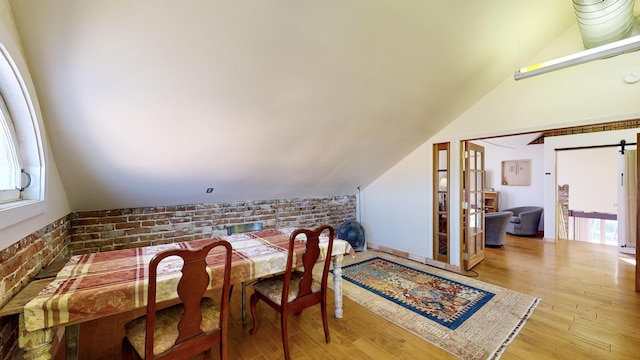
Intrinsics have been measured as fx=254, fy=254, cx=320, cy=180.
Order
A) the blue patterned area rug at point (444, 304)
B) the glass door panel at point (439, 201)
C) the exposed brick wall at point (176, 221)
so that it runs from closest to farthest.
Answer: the blue patterned area rug at point (444, 304) < the exposed brick wall at point (176, 221) < the glass door panel at point (439, 201)

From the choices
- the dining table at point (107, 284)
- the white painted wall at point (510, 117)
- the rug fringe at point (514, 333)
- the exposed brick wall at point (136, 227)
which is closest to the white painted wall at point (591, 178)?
the white painted wall at point (510, 117)

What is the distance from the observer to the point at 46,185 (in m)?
1.78

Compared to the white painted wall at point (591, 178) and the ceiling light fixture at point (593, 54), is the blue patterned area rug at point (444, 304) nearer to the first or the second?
the ceiling light fixture at point (593, 54)

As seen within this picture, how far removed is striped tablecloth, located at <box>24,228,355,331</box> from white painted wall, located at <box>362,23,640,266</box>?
2.48 meters

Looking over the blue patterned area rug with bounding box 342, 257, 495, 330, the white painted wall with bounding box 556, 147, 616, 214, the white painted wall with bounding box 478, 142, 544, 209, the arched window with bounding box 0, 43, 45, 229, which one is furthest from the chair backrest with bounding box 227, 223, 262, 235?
the white painted wall with bounding box 556, 147, 616, 214

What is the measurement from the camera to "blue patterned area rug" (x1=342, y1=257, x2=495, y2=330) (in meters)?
2.52

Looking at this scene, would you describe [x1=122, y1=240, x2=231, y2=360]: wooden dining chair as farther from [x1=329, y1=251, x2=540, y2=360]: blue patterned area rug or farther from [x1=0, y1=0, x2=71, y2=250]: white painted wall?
[x1=329, y1=251, x2=540, y2=360]: blue patterned area rug

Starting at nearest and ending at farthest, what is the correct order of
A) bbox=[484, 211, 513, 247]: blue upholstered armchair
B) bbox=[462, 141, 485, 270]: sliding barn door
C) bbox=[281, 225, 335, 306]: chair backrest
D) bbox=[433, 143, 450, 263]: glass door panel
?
1. bbox=[281, 225, 335, 306]: chair backrest
2. bbox=[462, 141, 485, 270]: sliding barn door
3. bbox=[433, 143, 450, 263]: glass door panel
4. bbox=[484, 211, 513, 247]: blue upholstered armchair

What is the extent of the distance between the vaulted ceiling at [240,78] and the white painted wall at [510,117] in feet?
0.74

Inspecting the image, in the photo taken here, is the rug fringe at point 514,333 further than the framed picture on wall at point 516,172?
No

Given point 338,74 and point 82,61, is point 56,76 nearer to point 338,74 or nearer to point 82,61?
point 82,61

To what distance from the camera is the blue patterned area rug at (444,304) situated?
2096 millimetres

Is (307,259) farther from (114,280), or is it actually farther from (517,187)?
(517,187)

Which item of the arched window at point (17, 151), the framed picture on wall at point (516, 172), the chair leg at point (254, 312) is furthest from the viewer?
the framed picture on wall at point (516, 172)
